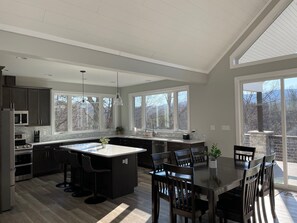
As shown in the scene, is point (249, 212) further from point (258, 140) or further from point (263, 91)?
point (263, 91)

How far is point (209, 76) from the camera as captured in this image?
5.80 m

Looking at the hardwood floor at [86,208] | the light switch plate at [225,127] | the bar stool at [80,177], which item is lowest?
the hardwood floor at [86,208]

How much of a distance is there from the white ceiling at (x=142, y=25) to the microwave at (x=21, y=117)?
44.7 inches

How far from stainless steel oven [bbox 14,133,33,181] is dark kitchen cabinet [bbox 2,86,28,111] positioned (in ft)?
3.52

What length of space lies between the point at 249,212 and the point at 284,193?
7.57 feet

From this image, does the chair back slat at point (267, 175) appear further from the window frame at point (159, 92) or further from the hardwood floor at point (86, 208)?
the window frame at point (159, 92)

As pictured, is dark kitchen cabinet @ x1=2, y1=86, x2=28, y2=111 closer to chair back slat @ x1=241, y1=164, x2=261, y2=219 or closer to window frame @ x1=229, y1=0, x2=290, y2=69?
window frame @ x1=229, y1=0, x2=290, y2=69

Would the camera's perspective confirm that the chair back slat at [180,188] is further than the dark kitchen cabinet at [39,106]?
No

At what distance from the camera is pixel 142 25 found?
148 inches

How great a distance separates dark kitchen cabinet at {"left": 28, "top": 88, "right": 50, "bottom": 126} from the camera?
6.25 meters

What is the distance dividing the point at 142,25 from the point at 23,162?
4.60 m

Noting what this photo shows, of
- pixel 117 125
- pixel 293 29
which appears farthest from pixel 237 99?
pixel 117 125

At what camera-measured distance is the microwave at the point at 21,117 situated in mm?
5887

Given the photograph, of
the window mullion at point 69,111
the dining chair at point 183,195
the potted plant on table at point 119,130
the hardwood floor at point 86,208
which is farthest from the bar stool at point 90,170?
the potted plant on table at point 119,130
